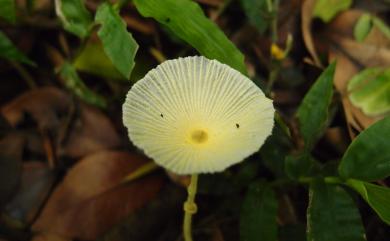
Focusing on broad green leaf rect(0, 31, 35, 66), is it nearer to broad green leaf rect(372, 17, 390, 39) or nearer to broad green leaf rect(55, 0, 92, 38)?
broad green leaf rect(55, 0, 92, 38)

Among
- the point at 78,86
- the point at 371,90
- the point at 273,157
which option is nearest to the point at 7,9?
the point at 78,86

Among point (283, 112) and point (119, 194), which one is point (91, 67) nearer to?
point (119, 194)

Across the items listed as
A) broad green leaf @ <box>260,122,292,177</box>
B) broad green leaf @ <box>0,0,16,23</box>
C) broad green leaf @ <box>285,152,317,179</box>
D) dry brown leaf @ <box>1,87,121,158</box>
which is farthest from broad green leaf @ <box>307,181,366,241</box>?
broad green leaf @ <box>0,0,16,23</box>

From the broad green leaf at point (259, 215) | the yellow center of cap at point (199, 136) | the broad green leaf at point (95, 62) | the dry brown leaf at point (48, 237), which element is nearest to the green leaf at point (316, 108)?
the broad green leaf at point (259, 215)

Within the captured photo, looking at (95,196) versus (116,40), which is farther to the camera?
(95,196)

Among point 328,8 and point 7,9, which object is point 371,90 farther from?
point 7,9

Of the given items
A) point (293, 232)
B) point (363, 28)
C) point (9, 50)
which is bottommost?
point (293, 232)
